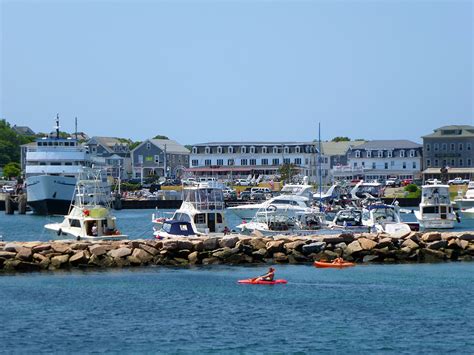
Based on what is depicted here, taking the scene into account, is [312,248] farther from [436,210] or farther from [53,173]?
[53,173]

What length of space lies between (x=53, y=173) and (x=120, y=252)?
54.3 metres

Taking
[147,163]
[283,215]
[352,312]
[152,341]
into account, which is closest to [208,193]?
[283,215]

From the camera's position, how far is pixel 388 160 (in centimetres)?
15825

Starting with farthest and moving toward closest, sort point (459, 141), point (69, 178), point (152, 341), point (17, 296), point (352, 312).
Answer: point (459, 141) < point (69, 178) < point (17, 296) < point (352, 312) < point (152, 341)

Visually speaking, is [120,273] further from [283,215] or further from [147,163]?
[147,163]

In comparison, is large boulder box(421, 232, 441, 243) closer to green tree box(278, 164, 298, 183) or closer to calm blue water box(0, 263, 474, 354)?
calm blue water box(0, 263, 474, 354)

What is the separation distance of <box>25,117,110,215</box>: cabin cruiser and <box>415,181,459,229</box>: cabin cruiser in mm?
33285

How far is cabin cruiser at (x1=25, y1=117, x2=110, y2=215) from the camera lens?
96.5m

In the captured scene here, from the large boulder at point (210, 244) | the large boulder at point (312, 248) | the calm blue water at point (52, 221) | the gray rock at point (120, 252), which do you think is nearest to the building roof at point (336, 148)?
the calm blue water at point (52, 221)

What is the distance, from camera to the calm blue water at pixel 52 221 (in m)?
68.8

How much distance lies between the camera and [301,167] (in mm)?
154250

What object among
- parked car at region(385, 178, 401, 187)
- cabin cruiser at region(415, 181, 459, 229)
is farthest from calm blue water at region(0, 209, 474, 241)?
parked car at region(385, 178, 401, 187)

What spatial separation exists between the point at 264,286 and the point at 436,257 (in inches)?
423

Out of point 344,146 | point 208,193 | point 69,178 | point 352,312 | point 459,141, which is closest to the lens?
point 352,312
